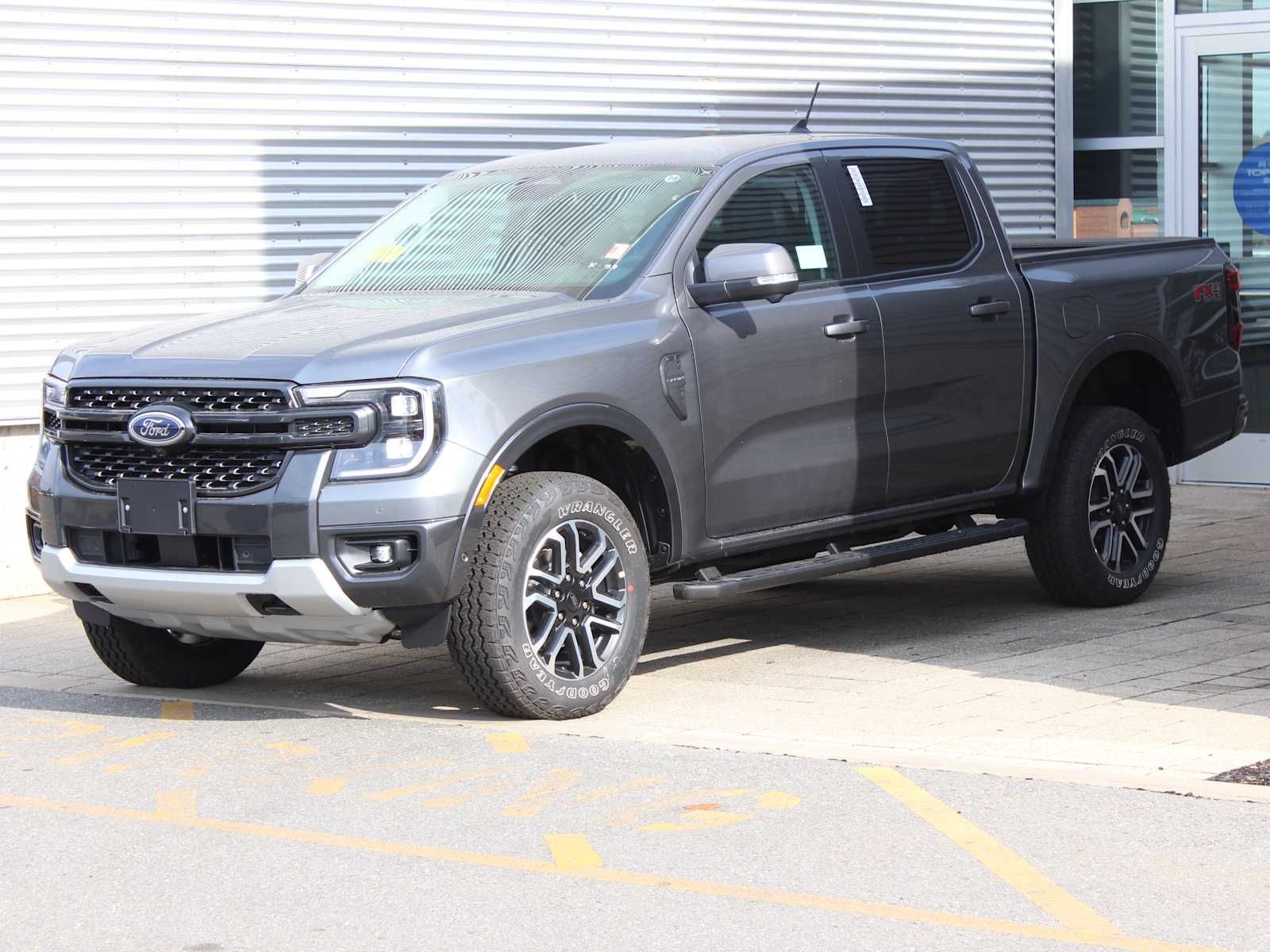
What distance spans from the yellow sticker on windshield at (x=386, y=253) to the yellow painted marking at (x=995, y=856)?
9.81ft

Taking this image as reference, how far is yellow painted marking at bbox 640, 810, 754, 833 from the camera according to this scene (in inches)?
216

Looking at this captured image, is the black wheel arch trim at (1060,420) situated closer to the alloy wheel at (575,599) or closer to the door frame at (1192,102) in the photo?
the alloy wheel at (575,599)

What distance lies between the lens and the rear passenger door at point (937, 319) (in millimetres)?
8016

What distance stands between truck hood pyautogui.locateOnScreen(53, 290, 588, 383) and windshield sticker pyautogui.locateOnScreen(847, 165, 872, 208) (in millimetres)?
1551

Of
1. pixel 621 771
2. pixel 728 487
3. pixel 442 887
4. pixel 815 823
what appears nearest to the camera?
pixel 442 887

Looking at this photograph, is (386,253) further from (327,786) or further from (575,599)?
(327,786)

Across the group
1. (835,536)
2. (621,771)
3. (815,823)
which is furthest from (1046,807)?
(835,536)

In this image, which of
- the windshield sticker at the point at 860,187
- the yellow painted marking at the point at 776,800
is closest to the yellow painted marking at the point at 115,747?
the yellow painted marking at the point at 776,800

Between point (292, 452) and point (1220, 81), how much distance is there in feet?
30.2

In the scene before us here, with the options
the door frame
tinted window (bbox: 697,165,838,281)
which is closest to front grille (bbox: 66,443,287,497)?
tinted window (bbox: 697,165,838,281)

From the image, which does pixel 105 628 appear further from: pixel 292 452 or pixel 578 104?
pixel 578 104

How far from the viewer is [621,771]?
6141 mm

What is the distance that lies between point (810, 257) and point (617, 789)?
8.81 feet

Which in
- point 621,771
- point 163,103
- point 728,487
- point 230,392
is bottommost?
point 621,771
